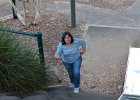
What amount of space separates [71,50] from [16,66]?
1.03 metres

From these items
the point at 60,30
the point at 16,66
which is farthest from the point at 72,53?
the point at 60,30

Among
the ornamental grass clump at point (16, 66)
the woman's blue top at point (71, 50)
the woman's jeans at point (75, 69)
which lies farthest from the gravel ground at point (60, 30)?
the ornamental grass clump at point (16, 66)

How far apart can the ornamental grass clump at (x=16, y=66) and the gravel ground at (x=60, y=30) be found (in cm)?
105

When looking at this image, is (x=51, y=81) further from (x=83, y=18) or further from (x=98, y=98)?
(x=83, y=18)

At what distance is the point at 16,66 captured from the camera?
262 inches

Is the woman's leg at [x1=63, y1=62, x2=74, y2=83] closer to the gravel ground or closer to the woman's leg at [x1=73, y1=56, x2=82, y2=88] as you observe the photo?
the woman's leg at [x1=73, y1=56, x2=82, y2=88]

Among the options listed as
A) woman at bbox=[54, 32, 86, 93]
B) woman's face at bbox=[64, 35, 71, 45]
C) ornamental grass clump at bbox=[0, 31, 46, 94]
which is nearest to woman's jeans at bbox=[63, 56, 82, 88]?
woman at bbox=[54, 32, 86, 93]

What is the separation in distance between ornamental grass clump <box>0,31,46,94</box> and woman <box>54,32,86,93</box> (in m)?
0.48

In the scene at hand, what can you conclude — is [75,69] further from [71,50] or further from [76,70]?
[71,50]

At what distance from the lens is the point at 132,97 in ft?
20.6

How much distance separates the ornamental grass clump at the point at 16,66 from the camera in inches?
260

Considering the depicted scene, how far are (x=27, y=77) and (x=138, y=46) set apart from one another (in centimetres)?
333

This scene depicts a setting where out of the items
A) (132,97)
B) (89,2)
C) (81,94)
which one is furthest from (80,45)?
(89,2)

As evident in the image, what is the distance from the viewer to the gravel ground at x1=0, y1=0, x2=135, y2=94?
25.7ft
